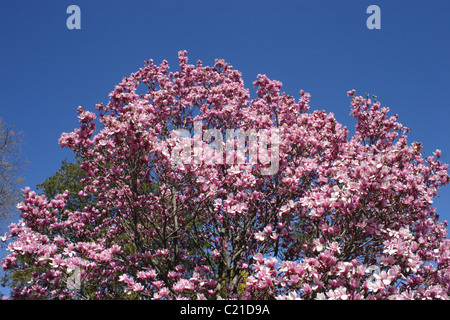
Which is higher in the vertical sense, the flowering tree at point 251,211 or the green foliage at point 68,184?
the green foliage at point 68,184

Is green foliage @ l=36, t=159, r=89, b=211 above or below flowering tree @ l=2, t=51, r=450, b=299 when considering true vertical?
above

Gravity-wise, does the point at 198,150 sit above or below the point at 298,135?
below

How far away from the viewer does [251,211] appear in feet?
24.6

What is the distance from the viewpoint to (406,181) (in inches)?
224

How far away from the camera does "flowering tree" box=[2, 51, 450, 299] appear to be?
484 centimetres

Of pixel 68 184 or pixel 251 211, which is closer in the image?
pixel 251 211

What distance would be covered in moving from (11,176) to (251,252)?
23.1 m

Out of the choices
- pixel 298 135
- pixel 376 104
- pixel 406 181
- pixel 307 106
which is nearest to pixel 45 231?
pixel 298 135

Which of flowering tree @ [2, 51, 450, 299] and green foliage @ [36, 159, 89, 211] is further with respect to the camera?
green foliage @ [36, 159, 89, 211]

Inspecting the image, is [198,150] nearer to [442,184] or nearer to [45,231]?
[45,231]

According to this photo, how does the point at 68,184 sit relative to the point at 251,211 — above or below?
above

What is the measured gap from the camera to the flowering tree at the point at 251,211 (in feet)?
15.9

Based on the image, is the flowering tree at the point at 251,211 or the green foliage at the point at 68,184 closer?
the flowering tree at the point at 251,211
